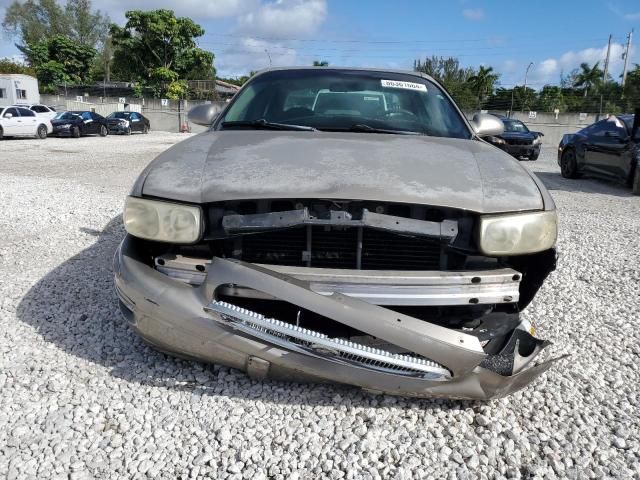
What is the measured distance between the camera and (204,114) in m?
3.70

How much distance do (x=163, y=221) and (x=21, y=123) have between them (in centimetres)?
2255

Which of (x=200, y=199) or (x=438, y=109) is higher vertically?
(x=438, y=109)

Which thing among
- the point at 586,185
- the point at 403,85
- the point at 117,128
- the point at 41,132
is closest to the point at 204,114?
the point at 403,85

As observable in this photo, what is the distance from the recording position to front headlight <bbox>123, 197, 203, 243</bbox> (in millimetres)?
2182

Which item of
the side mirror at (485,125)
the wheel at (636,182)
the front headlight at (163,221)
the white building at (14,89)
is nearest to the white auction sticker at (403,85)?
the side mirror at (485,125)

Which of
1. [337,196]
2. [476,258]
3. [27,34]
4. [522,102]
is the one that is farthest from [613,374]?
[27,34]

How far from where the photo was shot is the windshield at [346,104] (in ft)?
10.4

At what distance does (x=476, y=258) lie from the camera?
2.26m

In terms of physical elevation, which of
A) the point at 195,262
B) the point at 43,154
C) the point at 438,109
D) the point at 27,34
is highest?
the point at 27,34

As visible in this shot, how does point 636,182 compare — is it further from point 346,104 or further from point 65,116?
point 65,116

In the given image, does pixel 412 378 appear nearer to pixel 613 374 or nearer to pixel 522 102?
pixel 613 374

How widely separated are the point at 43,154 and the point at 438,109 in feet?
48.3

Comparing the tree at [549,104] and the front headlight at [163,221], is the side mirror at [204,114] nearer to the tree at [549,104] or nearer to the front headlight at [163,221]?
the front headlight at [163,221]

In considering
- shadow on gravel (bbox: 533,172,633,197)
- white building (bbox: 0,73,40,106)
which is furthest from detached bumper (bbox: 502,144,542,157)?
white building (bbox: 0,73,40,106)
